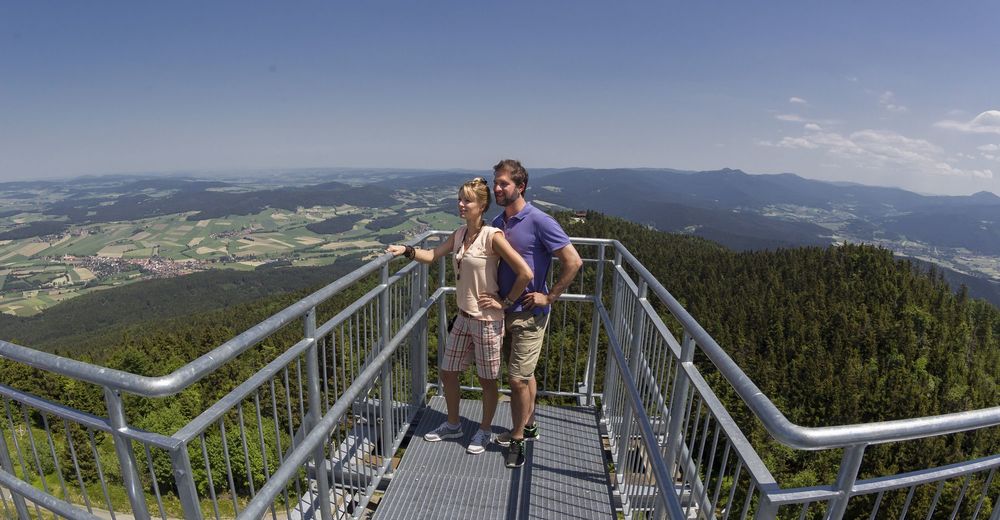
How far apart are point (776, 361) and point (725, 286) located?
1600cm

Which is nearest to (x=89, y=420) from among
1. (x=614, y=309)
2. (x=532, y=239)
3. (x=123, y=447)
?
(x=123, y=447)

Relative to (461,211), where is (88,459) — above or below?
below

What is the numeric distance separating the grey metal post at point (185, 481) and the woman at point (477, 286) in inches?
85.9

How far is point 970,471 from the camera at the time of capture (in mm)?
1849

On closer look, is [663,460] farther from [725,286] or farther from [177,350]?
[725,286]

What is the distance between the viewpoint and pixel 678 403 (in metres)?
2.48

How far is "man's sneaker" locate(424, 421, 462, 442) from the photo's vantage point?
4.62 metres

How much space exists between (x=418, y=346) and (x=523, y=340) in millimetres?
1396

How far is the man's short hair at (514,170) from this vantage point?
142 inches

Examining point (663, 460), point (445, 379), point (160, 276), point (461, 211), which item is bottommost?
point (160, 276)

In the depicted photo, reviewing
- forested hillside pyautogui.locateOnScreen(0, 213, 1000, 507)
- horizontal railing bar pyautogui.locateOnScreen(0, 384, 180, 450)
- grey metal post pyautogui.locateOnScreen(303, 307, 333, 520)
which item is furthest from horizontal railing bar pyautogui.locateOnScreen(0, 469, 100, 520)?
→ forested hillside pyautogui.locateOnScreen(0, 213, 1000, 507)

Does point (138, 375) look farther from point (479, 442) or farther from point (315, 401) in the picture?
point (479, 442)

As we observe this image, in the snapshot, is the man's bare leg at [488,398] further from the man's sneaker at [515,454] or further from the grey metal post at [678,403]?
the grey metal post at [678,403]

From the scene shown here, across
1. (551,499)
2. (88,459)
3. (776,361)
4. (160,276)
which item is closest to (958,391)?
(776,361)
